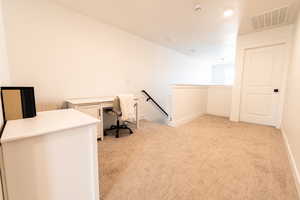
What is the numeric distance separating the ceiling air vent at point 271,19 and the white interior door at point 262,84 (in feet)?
1.82

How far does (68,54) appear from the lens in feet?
7.91

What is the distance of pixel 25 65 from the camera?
6.62ft

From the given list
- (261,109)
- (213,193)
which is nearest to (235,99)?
(261,109)

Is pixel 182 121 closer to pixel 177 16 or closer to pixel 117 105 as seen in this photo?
pixel 117 105

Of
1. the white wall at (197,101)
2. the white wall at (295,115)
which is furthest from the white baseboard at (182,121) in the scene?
the white wall at (295,115)

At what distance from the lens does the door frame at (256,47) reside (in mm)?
2881

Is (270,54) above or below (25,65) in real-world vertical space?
above

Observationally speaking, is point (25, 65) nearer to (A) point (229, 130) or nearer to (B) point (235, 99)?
(A) point (229, 130)

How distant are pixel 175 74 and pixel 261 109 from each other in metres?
2.82

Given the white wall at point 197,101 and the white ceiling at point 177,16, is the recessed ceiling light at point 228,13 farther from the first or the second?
the white wall at point 197,101

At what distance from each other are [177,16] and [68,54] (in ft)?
7.14

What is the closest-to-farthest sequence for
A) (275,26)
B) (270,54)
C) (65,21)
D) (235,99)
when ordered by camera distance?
(65,21) < (275,26) < (270,54) < (235,99)

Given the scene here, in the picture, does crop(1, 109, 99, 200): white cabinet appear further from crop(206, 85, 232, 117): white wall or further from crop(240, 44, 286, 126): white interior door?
crop(206, 85, 232, 117): white wall

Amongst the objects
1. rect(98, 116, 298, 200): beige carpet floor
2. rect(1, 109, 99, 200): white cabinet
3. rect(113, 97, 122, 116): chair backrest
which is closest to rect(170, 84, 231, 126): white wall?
rect(98, 116, 298, 200): beige carpet floor
